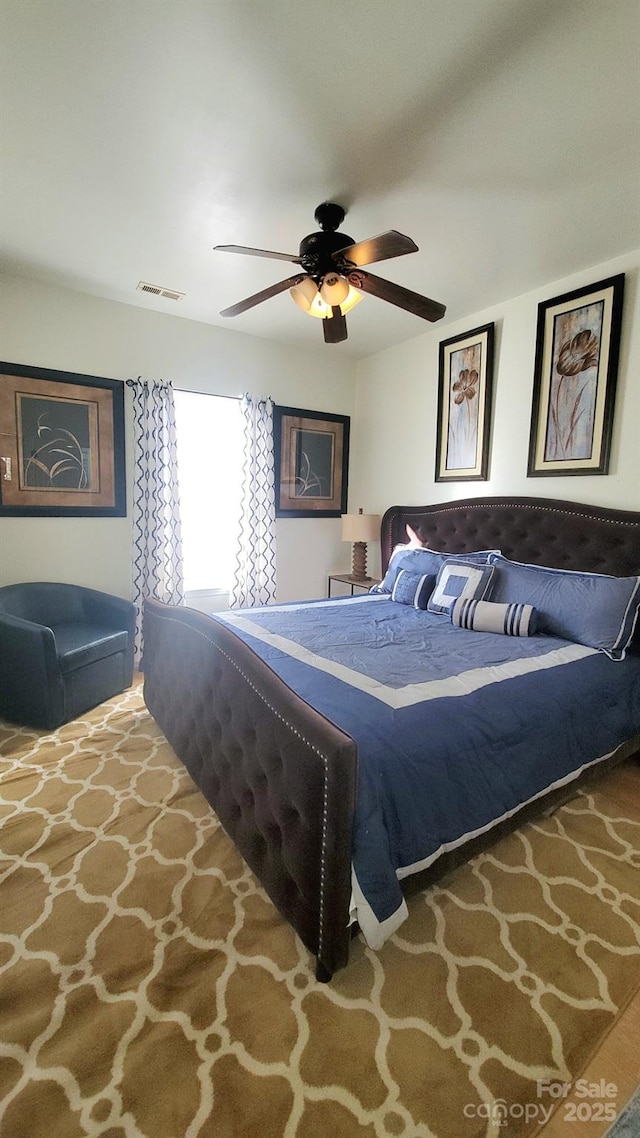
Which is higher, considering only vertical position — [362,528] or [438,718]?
[362,528]

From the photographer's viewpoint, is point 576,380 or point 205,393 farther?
point 205,393

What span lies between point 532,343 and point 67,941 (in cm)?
389

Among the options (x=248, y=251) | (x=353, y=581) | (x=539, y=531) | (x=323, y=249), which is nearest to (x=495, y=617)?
(x=539, y=531)

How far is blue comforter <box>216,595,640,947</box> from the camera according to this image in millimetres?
1313

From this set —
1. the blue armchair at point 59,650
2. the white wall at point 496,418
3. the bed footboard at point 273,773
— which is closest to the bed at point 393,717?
the bed footboard at point 273,773

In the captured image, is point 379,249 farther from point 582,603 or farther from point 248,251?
point 582,603

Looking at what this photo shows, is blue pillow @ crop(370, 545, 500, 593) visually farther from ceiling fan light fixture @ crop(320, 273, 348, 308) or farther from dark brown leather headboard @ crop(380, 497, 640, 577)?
ceiling fan light fixture @ crop(320, 273, 348, 308)

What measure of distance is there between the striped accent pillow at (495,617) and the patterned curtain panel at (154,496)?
2255mm

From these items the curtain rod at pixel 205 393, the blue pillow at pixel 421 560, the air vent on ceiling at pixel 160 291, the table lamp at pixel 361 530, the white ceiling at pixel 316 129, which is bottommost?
the blue pillow at pixel 421 560

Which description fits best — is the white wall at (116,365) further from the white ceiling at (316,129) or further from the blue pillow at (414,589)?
the blue pillow at (414,589)

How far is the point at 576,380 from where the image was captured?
2873 mm

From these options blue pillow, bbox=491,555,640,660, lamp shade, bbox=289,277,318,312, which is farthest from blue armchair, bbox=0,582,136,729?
blue pillow, bbox=491,555,640,660

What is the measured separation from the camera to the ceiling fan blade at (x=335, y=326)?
2.37 meters

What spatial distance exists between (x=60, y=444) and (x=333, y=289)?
7.38 ft
